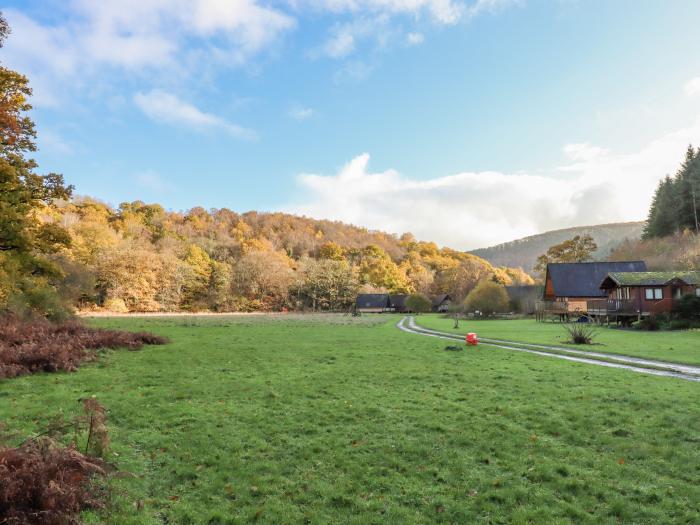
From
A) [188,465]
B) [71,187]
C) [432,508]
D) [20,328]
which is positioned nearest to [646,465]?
[432,508]

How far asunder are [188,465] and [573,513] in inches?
229

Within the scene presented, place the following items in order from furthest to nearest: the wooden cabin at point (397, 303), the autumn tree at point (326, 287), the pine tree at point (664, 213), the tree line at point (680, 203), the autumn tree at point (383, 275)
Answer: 1. the autumn tree at point (383, 275)
2. the wooden cabin at point (397, 303)
3. the autumn tree at point (326, 287)
4. the pine tree at point (664, 213)
5. the tree line at point (680, 203)

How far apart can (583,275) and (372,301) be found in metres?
47.4

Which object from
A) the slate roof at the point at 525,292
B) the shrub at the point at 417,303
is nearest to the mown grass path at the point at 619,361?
the slate roof at the point at 525,292

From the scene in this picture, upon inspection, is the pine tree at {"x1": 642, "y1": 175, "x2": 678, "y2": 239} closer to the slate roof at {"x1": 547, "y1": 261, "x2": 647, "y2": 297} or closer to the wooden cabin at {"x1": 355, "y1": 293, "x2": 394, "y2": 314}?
the slate roof at {"x1": 547, "y1": 261, "x2": 647, "y2": 297}

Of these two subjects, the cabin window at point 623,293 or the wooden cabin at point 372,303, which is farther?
the wooden cabin at point 372,303

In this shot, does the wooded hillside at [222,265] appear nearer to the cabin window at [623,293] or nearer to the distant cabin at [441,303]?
the distant cabin at [441,303]

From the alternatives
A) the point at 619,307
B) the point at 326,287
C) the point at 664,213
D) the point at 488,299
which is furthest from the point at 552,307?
the point at 326,287

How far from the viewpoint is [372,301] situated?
97.1m

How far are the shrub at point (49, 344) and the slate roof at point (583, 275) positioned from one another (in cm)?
5296

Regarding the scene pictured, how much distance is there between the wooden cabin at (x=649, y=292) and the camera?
1460 inches

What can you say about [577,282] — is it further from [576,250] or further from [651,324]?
[576,250]

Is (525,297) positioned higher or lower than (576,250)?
lower

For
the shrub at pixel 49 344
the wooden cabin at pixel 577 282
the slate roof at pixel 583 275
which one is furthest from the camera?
the slate roof at pixel 583 275
